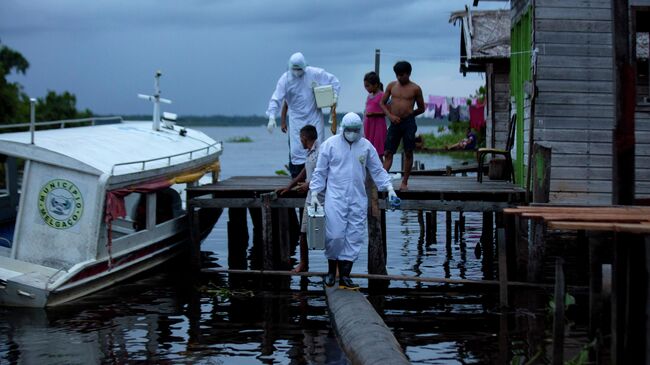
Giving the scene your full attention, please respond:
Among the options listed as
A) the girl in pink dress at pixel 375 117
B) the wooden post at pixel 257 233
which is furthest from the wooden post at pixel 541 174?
the wooden post at pixel 257 233

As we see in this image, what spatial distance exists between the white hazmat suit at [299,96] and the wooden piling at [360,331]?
4.15m

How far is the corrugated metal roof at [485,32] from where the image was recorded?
888 inches

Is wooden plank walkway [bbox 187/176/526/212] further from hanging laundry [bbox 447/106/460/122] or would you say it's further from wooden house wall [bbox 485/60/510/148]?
hanging laundry [bbox 447/106/460/122]

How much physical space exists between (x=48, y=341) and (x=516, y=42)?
10.3m

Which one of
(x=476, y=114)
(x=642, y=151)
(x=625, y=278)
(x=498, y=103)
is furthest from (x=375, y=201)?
(x=476, y=114)

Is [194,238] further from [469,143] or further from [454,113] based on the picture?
[469,143]

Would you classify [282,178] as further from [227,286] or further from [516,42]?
[516,42]

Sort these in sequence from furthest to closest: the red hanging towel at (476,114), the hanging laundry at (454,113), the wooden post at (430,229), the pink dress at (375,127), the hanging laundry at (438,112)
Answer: the red hanging towel at (476,114), the hanging laundry at (454,113), the hanging laundry at (438,112), the wooden post at (430,229), the pink dress at (375,127)

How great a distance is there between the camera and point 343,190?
38.0ft

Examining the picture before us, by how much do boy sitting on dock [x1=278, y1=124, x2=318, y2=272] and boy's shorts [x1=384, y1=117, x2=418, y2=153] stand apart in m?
1.43

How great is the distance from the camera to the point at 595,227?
750 cm

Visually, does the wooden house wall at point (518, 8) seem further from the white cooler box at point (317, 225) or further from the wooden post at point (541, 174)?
the white cooler box at point (317, 225)

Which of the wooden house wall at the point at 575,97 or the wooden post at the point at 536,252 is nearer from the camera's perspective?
the wooden post at the point at 536,252

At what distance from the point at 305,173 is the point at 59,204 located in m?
3.40
